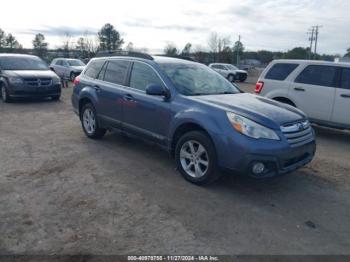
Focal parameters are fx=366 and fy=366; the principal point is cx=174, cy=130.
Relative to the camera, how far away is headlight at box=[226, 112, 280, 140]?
179 inches

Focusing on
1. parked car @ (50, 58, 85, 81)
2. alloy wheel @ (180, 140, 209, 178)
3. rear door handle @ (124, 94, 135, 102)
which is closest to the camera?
alloy wheel @ (180, 140, 209, 178)

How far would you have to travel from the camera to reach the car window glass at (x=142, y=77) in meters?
5.82

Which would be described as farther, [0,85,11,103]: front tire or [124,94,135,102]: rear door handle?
[0,85,11,103]: front tire

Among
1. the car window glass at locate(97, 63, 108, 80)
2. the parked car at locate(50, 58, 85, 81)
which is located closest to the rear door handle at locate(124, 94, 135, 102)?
the car window glass at locate(97, 63, 108, 80)

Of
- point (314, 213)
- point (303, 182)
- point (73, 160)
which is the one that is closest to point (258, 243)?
point (314, 213)

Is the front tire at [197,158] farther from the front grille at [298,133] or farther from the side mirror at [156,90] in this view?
the front grille at [298,133]

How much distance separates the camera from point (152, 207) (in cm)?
438

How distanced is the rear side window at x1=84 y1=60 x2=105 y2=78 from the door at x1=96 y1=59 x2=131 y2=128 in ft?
0.70

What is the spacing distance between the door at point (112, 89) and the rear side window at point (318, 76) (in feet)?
14.3

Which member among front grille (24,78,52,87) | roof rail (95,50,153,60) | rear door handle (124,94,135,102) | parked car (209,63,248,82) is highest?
roof rail (95,50,153,60)

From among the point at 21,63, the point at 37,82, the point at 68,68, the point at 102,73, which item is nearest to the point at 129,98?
the point at 102,73

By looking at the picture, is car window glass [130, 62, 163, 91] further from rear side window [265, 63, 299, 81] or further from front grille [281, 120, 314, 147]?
rear side window [265, 63, 299, 81]

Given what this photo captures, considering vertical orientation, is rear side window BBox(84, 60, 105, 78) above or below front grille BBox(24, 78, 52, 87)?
above

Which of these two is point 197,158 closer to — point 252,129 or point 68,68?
point 252,129
